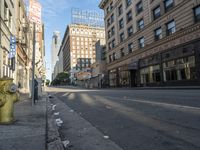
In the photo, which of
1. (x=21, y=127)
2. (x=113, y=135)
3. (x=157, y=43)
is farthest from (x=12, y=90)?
(x=157, y=43)

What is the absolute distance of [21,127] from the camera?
213 inches

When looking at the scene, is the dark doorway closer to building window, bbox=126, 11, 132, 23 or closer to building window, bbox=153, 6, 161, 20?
building window, bbox=126, 11, 132, 23

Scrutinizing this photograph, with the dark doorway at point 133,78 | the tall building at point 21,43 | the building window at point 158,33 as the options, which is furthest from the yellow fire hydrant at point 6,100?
the dark doorway at point 133,78

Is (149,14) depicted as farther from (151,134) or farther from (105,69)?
(151,134)

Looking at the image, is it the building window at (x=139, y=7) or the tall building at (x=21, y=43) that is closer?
the tall building at (x=21, y=43)

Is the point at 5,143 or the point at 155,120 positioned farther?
the point at 155,120

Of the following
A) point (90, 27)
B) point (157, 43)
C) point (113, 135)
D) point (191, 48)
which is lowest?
point (113, 135)

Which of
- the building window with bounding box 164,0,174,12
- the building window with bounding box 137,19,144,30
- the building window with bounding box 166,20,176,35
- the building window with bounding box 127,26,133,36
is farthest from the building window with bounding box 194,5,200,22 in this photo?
the building window with bounding box 127,26,133,36

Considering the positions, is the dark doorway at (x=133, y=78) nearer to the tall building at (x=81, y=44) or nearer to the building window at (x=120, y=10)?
the building window at (x=120, y=10)

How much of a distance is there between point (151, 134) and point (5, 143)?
10.1 ft

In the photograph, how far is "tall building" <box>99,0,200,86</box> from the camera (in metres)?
23.8

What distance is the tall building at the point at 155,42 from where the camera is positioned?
23750 millimetres

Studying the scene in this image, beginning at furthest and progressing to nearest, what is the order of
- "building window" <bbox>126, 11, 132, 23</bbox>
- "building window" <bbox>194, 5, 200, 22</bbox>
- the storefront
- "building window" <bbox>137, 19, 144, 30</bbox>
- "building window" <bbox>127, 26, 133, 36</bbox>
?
1. "building window" <bbox>126, 11, 132, 23</bbox>
2. "building window" <bbox>127, 26, 133, 36</bbox>
3. "building window" <bbox>137, 19, 144, 30</bbox>
4. "building window" <bbox>194, 5, 200, 22</bbox>
5. the storefront

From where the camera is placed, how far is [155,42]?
3047 cm
